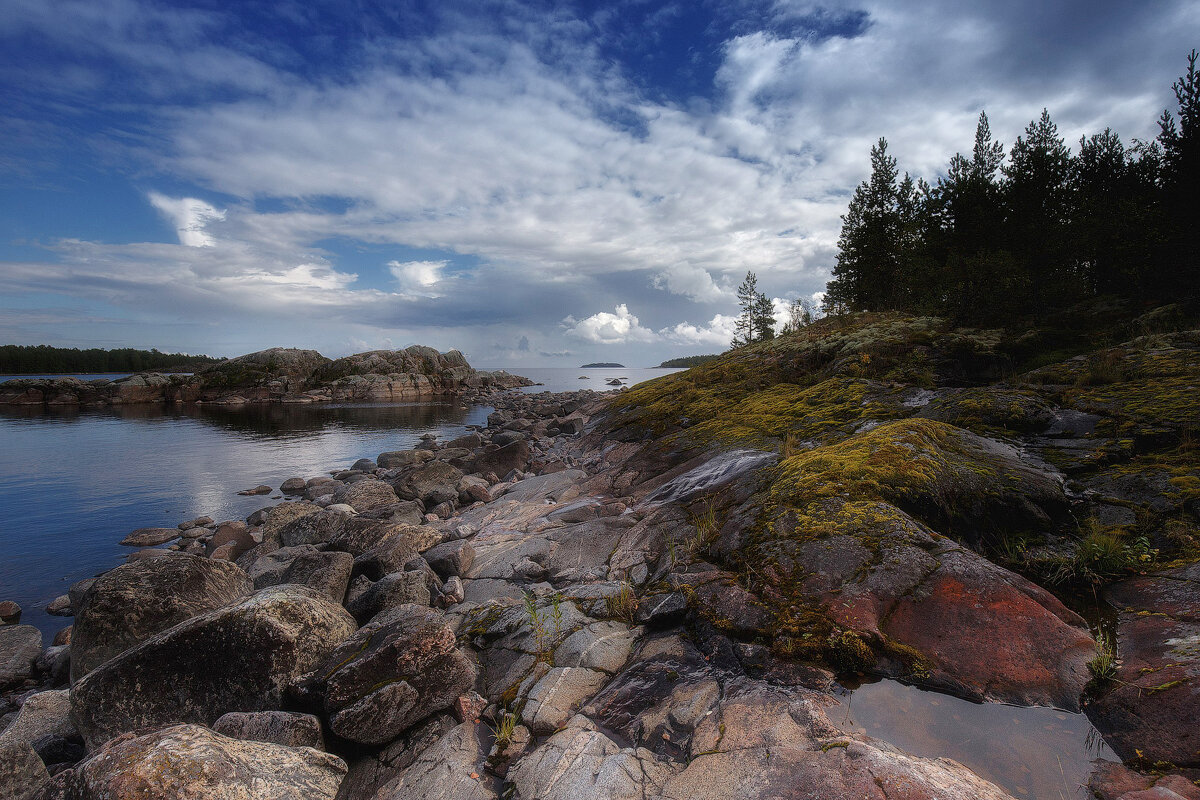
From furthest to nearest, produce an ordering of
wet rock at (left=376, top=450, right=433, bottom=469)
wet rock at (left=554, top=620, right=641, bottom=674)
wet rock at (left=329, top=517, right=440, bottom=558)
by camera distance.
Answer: wet rock at (left=376, top=450, right=433, bottom=469)
wet rock at (left=329, top=517, right=440, bottom=558)
wet rock at (left=554, top=620, right=641, bottom=674)

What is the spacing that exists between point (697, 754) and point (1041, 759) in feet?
7.31

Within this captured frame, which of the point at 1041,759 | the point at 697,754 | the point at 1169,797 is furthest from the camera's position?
the point at 697,754

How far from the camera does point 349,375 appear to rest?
261ft

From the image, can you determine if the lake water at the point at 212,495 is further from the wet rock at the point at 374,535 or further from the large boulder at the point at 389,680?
the wet rock at the point at 374,535

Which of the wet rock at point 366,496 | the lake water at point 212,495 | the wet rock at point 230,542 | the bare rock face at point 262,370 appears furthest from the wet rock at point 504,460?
the bare rock face at point 262,370

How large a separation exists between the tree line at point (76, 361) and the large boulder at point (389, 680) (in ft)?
480

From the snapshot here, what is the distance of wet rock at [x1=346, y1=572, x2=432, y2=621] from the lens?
291 inches

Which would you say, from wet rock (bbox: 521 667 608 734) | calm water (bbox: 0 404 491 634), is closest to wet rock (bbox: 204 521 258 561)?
calm water (bbox: 0 404 491 634)

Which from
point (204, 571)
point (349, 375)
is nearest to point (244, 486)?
point (204, 571)

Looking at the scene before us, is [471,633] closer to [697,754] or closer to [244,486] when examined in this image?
[697,754]

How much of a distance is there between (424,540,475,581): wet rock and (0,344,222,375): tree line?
14284cm

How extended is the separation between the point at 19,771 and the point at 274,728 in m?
2.39

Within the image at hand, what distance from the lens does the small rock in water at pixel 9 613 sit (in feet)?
33.2

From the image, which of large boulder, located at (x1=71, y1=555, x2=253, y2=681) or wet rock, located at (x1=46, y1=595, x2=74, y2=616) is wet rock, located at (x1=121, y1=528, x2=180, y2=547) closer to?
wet rock, located at (x1=46, y1=595, x2=74, y2=616)
